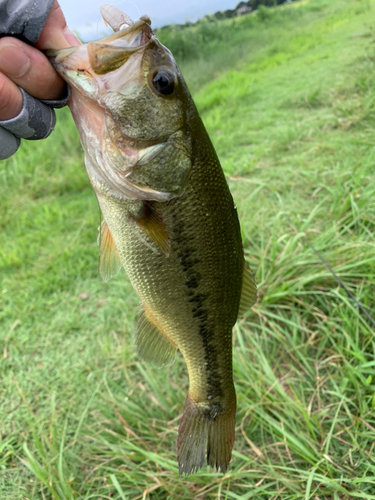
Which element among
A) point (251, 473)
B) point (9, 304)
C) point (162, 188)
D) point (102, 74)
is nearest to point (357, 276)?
point (251, 473)

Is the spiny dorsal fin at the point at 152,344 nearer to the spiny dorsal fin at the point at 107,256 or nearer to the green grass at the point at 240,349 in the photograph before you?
the spiny dorsal fin at the point at 107,256

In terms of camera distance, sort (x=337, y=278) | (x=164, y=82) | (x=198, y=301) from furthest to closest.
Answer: (x=337, y=278), (x=198, y=301), (x=164, y=82)

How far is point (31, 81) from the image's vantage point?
0.95 metres

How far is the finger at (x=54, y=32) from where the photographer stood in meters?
0.97

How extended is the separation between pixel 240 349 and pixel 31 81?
72.4 inches

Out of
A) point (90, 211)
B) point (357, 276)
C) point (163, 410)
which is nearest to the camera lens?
point (163, 410)

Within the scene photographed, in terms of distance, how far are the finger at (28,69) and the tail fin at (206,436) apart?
1266 millimetres

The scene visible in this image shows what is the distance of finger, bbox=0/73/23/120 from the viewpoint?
36.8 inches

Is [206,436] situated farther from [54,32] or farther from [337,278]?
[54,32]

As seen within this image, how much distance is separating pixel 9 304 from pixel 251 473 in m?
2.21

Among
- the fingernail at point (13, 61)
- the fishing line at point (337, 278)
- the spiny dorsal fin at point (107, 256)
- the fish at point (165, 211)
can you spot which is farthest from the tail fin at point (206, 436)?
the fingernail at point (13, 61)

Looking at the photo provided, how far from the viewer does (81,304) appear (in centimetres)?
279

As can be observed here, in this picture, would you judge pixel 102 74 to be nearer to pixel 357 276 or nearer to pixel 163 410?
pixel 163 410

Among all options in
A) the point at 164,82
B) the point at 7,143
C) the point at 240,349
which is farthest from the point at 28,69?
the point at 240,349
